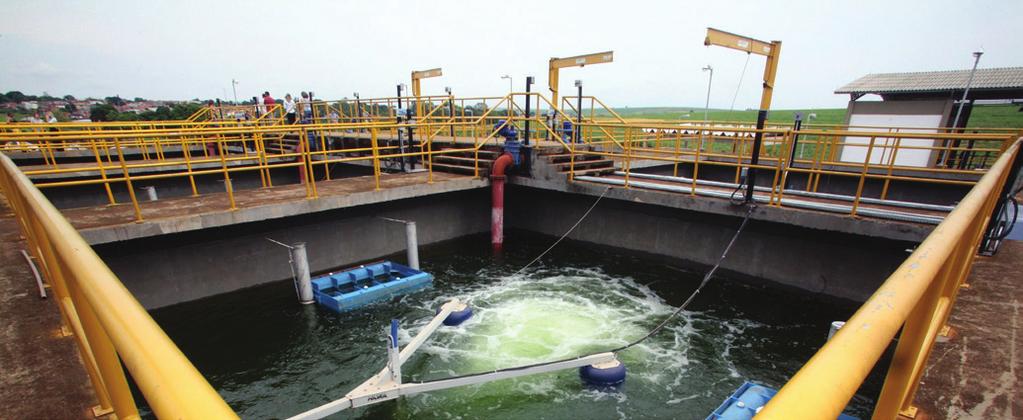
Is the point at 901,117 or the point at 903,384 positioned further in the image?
the point at 901,117

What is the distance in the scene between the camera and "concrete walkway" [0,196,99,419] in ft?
7.25

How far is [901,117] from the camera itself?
634 inches

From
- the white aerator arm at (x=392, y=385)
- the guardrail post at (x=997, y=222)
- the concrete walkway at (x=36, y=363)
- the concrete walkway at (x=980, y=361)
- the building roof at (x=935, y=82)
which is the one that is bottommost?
the white aerator arm at (x=392, y=385)

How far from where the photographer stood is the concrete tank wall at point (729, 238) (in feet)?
25.4

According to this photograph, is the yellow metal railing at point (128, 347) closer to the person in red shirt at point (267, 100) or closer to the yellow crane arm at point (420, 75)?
the yellow crane arm at point (420, 75)

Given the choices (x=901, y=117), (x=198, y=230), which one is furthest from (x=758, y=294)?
(x=901, y=117)

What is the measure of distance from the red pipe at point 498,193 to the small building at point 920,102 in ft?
39.4

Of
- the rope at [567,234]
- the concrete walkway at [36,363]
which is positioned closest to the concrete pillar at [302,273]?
the concrete walkway at [36,363]

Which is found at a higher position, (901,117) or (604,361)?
(901,117)

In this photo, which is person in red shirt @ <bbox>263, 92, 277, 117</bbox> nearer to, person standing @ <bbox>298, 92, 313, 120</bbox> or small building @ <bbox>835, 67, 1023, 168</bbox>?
person standing @ <bbox>298, 92, 313, 120</bbox>

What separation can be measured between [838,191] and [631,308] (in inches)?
299

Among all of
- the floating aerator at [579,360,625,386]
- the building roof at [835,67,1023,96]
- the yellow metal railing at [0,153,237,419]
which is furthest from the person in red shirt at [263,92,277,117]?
the building roof at [835,67,1023,96]

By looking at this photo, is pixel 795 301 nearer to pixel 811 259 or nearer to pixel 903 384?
pixel 811 259

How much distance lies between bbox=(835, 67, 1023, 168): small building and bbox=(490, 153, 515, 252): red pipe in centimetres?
1201
